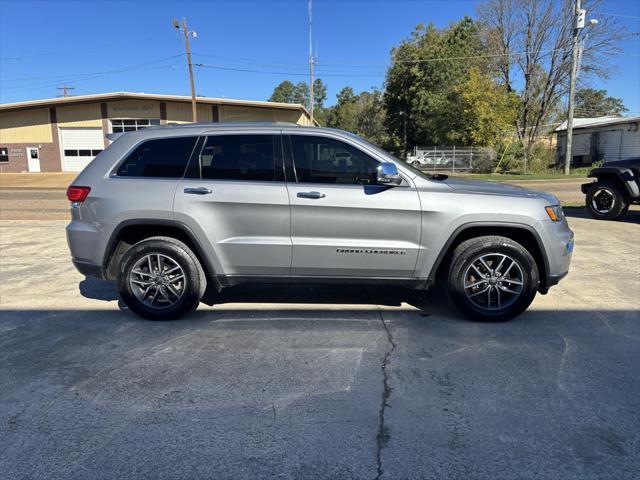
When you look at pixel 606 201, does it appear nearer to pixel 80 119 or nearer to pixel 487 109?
pixel 487 109

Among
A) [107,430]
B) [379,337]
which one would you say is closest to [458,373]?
[379,337]

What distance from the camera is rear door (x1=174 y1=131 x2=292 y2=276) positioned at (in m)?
4.46

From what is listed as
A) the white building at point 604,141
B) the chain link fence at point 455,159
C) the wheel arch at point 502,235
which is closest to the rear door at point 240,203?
the wheel arch at point 502,235

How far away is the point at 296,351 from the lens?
4.00 m

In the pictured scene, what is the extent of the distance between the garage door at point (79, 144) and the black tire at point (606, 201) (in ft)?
125

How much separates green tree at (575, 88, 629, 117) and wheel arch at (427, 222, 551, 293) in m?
64.0

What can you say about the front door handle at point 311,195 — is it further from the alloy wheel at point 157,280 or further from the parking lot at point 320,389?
the alloy wheel at point 157,280

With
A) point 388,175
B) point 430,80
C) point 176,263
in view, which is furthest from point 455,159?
point 176,263

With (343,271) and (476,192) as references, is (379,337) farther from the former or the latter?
(476,192)

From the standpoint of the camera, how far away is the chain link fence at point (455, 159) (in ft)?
111

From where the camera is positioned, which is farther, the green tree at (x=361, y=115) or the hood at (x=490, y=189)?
the green tree at (x=361, y=115)

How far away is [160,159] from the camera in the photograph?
465cm

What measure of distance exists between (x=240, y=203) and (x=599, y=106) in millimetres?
83215

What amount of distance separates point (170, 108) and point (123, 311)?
36465 mm
